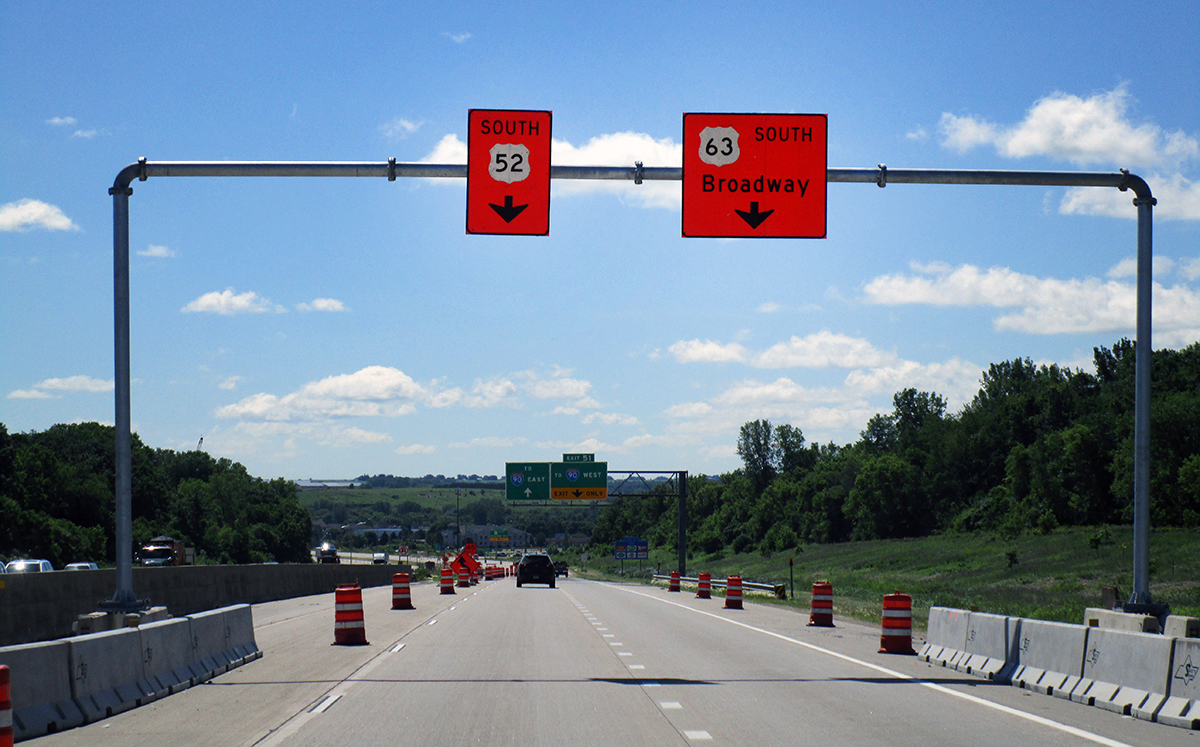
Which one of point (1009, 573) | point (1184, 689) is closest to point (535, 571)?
point (1009, 573)

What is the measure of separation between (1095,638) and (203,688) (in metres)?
10.4

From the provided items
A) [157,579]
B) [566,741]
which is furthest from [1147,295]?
[157,579]

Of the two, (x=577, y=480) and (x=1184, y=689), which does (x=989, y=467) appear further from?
(x=1184, y=689)

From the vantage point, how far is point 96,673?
11805 mm

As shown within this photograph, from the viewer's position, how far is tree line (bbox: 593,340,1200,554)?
281 feet

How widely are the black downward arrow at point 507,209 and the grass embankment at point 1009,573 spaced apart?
15.8 metres

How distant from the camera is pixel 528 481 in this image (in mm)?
71250

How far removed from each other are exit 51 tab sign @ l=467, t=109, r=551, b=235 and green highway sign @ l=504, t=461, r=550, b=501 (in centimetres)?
5579

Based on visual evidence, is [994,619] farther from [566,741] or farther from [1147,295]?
[566,741]

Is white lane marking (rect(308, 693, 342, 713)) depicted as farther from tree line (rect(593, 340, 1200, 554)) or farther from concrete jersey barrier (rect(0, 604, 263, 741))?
tree line (rect(593, 340, 1200, 554))

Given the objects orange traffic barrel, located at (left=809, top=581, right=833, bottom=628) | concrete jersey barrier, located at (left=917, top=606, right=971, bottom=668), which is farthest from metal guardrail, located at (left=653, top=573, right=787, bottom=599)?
concrete jersey barrier, located at (left=917, top=606, right=971, bottom=668)

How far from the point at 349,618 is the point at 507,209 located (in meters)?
8.58

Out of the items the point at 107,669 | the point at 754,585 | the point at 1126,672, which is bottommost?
the point at 754,585

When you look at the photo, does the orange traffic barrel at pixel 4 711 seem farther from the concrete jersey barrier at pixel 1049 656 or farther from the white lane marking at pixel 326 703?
the concrete jersey barrier at pixel 1049 656
